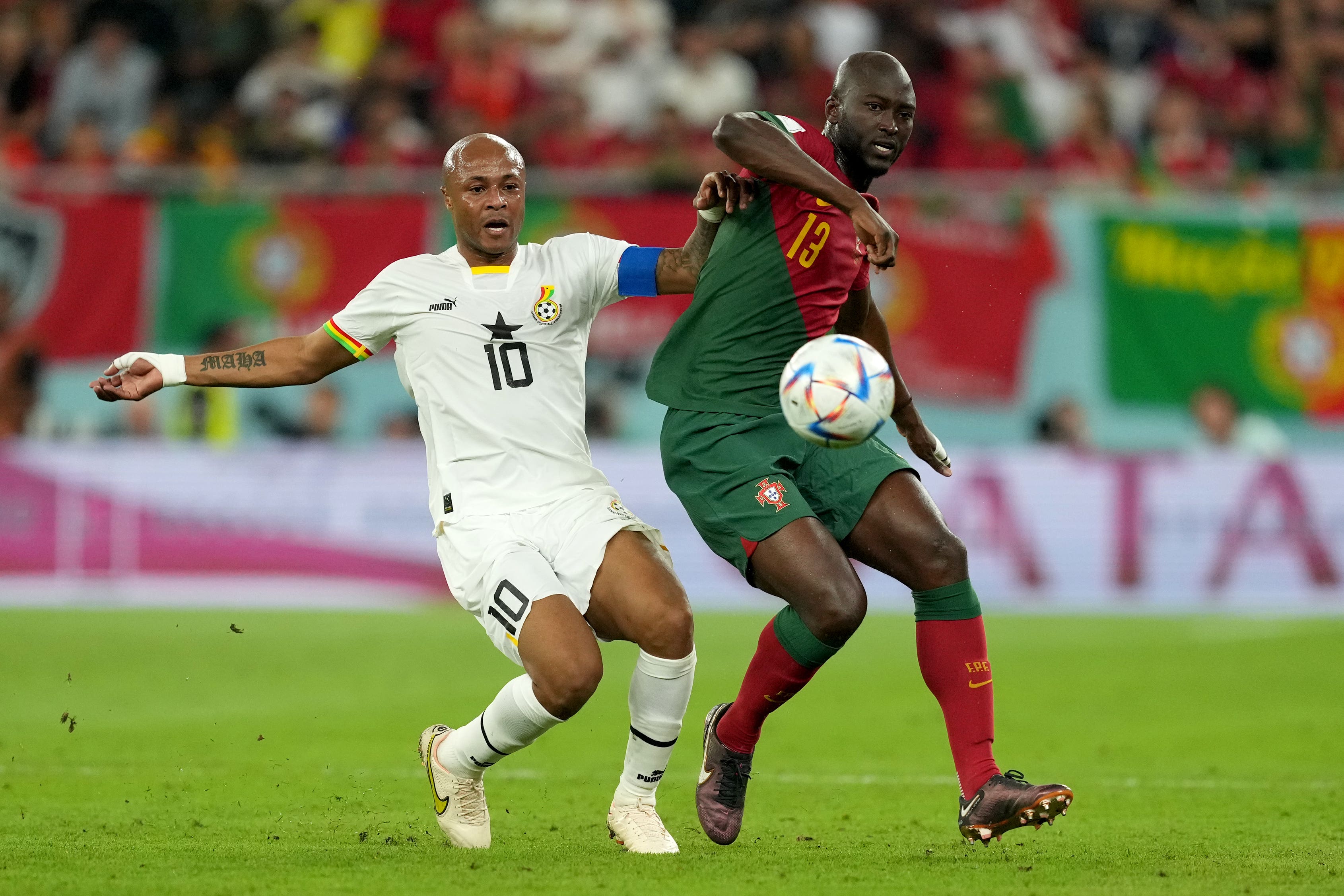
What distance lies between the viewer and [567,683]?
5652 millimetres

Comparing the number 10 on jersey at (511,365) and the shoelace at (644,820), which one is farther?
the number 10 on jersey at (511,365)

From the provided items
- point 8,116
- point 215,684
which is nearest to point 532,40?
point 8,116

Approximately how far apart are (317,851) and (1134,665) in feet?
23.3

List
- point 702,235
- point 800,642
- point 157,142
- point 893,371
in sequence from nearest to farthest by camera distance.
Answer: point 800,642 → point 702,235 → point 893,371 → point 157,142

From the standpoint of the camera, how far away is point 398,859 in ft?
18.8

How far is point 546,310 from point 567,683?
1.31 metres

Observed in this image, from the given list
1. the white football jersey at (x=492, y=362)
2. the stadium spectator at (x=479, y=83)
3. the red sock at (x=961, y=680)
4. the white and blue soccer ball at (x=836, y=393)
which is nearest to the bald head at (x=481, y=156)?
the white football jersey at (x=492, y=362)

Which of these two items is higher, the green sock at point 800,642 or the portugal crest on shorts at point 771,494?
the portugal crest on shorts at point 771,494

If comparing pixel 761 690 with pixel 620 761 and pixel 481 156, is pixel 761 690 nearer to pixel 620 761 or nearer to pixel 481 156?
pixel 481 156

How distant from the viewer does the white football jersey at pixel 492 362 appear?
6.02 meters

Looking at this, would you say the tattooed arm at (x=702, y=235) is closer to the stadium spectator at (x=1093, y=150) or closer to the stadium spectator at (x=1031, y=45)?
the stadium spectator at (x=1093, y=150)

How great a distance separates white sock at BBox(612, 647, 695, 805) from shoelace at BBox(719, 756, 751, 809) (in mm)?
248

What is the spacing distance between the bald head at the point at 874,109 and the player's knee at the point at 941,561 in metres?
1.23

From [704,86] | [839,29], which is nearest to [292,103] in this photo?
[704,86]
